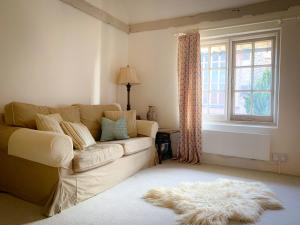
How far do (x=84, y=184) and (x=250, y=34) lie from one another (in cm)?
321

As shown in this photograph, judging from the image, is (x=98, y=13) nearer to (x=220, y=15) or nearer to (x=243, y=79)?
(x=220, y=15)

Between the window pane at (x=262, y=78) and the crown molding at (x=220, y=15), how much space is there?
83cm

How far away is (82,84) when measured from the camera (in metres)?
3.74

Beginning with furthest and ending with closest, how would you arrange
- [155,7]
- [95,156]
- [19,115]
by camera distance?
[155,7] < [19,115] < [95,156]

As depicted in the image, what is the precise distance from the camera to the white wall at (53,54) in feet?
9.16

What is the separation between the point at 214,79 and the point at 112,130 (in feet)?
6.33

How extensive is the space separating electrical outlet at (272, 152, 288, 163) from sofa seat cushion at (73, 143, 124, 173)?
221 centimetres

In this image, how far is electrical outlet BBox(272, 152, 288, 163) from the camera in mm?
3438

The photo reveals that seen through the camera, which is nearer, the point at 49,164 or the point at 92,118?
the point at 49,164

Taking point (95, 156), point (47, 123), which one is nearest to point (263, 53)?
point (95, 156)

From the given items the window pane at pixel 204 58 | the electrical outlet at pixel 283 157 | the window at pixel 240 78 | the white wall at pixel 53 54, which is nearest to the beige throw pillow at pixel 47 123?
the white wall at pixel 53 54

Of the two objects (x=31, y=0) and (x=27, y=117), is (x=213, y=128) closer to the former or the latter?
(x=27, y=117)

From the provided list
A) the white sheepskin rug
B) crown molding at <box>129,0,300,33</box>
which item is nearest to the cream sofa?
the white sheepskin rug

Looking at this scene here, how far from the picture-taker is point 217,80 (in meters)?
4.03
